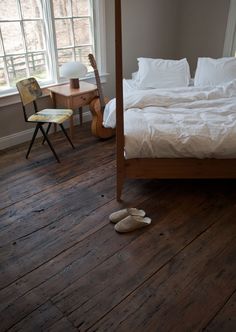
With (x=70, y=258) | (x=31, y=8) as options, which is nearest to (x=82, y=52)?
(x=31, y=8)

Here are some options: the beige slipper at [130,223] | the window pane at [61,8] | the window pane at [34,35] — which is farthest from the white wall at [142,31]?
the beige slipper at [130,223]

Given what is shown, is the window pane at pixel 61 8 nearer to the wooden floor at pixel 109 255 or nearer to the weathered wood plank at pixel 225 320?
the wooden floor at pixel 109 255

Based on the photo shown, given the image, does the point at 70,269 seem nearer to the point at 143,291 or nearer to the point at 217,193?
the point at 143,291

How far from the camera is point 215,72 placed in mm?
3348

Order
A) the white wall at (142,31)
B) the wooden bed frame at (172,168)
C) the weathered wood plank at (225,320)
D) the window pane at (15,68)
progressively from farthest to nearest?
1. the white wall at (142,31)
2. the window pane at (15,68)
3. the wooden bed frame at (172,168)
4. the weathered wood plank at (225,320)

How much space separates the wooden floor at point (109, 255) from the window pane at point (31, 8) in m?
1.67

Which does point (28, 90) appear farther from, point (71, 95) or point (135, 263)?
point (135, 263)

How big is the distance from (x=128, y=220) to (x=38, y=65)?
2.22 metres

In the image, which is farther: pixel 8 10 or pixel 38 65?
pixel 38 65

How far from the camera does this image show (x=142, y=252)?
1765mm

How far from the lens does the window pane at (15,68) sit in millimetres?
2935

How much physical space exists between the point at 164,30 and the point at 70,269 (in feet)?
12.8

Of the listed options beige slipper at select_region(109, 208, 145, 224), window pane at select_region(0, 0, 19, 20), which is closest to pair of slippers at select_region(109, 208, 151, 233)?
beige slipper at select_region(109, 208, 145, 224)

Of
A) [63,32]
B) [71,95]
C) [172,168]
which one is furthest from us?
[63,32]
